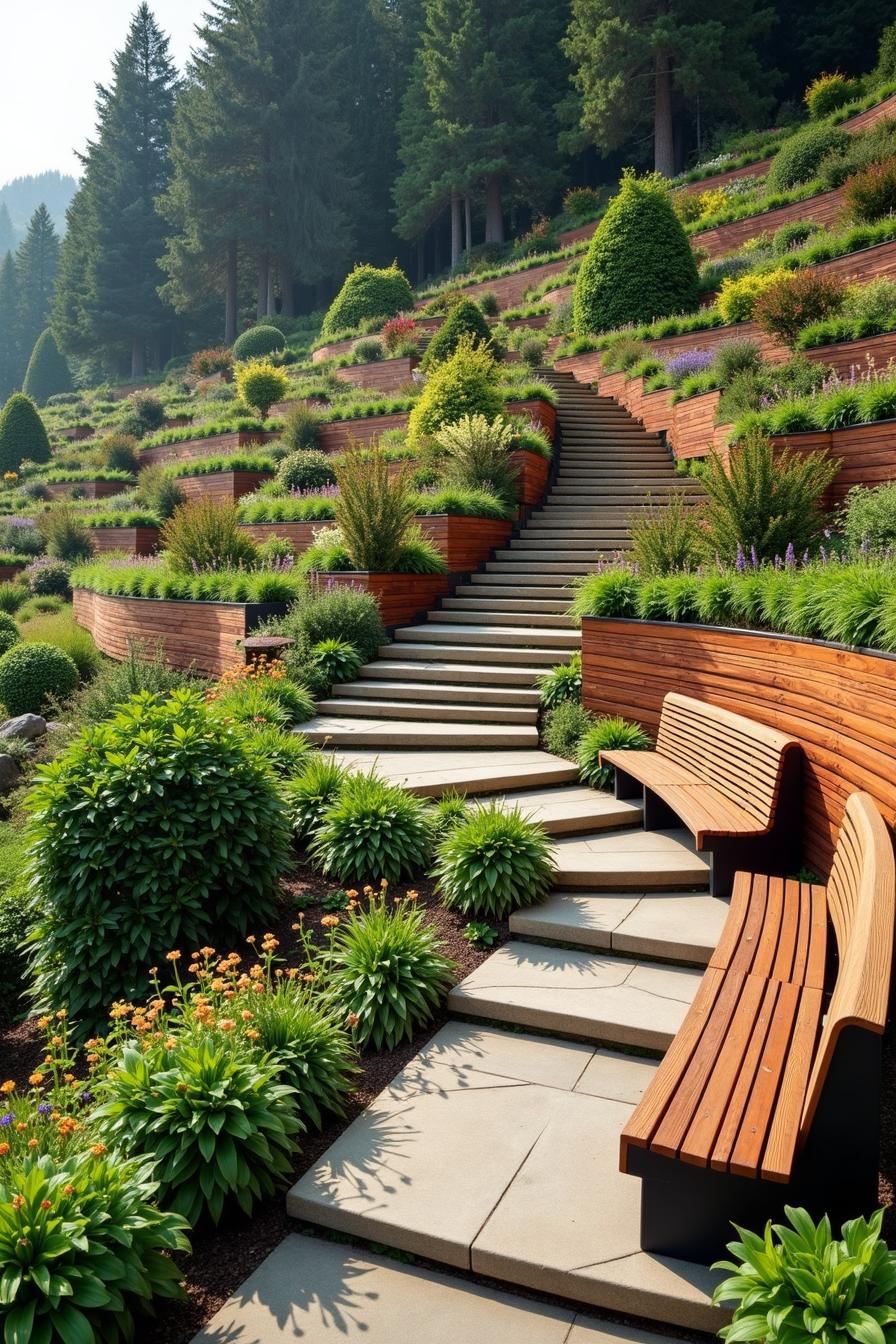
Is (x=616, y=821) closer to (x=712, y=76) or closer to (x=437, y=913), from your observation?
(x=437, y=913)

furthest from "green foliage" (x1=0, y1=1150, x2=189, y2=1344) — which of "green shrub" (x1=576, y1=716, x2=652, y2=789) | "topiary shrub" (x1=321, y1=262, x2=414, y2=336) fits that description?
"topiary shrub" (x1=321, y1=262, x2=414, y2=336)

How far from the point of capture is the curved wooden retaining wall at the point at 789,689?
389 centimetres

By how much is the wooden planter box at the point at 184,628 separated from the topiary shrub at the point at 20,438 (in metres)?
18.4

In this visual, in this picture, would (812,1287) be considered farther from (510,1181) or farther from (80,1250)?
(80,1250)

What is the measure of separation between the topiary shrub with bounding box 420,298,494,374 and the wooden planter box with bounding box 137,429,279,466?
14.0 ft

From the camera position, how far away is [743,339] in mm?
11984

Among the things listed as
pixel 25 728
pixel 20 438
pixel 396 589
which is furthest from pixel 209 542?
pixel 20 438

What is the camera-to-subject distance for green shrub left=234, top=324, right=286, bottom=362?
29750 millimetres

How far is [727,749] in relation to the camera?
198 inches

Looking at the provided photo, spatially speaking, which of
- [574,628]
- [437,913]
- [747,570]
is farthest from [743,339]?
[437,913]

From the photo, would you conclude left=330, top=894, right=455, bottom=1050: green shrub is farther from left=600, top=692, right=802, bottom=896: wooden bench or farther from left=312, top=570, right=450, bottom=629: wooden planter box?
left=312, top=570, right=450, bottom=629: wooden planter box

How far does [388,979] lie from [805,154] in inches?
819

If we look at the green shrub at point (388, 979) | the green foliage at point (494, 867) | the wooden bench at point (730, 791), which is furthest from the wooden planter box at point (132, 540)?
the green shrub at point (388, 979)

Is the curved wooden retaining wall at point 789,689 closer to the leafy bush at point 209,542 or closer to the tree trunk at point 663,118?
the leafy bush at point 209,542
